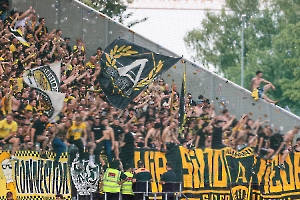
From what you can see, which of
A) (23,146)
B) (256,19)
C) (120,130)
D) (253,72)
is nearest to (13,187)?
(23,146)

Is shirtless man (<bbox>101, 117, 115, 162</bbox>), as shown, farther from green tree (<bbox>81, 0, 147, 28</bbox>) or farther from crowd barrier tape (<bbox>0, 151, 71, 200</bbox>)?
green tree (<bbox>81, 0, 147, 28</bbox>)

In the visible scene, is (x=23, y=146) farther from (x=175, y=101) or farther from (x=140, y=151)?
(x=175, y=101)

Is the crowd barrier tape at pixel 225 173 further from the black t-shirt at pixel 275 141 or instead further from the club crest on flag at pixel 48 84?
the club crest on flag at pixel 48 84

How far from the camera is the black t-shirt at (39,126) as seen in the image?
16.4 metres

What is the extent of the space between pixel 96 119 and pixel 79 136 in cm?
63

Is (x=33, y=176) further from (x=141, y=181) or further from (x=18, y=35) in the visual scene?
(x=18, y=35)

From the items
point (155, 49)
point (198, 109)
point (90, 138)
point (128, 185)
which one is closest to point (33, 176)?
point (90, 138)

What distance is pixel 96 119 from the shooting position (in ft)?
55.9

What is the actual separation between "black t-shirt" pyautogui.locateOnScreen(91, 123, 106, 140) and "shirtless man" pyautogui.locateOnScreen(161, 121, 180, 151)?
→ 145cm

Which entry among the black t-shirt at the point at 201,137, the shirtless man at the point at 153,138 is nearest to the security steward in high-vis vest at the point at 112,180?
the shirtless man at the point at 153,138

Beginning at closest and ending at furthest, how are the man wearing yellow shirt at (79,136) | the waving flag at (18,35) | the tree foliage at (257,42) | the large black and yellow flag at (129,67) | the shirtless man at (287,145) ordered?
the man wearing yellow shirt at (79,136) → the shirtless man at (287,145) → the large black and yellow flag at (129,67) → the waving flag at (18,35) → the tree foliage at (257,42)

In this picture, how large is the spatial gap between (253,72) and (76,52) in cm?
3453

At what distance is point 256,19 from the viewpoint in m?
56.2

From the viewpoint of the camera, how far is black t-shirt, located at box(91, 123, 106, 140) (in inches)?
663
